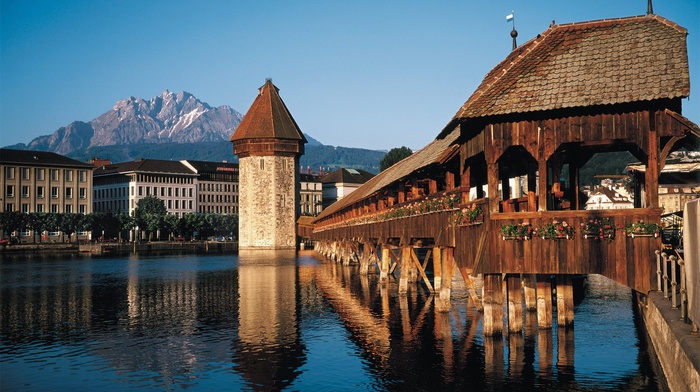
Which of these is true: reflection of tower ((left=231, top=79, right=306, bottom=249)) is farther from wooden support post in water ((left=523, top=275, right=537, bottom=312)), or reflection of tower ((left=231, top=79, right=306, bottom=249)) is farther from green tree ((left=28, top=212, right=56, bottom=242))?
wooden support post in water ((left=523, top=275, right=537, bottom=312))

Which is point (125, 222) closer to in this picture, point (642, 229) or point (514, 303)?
point (514, 303)

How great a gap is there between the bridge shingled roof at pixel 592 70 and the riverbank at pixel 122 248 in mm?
110039

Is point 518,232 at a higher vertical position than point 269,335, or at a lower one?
higher

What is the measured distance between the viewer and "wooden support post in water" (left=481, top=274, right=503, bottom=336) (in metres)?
22.2

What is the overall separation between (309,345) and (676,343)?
556 inches

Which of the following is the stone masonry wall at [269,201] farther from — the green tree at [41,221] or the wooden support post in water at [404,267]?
the wooden support post in water at [404,267]

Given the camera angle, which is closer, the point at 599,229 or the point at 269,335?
the point at 599,229

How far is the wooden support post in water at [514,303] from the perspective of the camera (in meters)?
22.8

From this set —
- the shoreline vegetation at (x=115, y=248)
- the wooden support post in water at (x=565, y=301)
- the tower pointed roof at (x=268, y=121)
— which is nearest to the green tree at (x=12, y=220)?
the shoreline vegetation at (x=115, y=248)

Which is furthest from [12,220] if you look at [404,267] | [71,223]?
[404,267]

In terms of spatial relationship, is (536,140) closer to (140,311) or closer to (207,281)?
(140,311)

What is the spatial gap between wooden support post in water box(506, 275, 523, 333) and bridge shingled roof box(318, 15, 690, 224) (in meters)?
4.53

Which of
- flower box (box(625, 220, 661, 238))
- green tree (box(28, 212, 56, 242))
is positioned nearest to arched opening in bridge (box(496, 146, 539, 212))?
flower box (box(625, 220, 661, 238))

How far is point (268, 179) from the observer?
114188 millimetres
